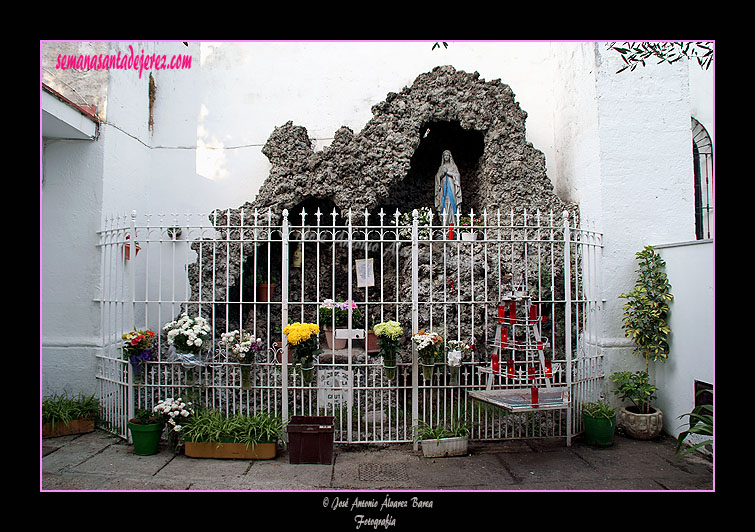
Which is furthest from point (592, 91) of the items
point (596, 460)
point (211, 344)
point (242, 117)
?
point (211, 344)

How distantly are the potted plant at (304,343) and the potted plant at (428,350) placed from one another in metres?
1.10

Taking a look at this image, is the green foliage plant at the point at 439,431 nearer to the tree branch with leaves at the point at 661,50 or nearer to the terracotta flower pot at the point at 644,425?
the terracotta flower pot at the point at 644,425

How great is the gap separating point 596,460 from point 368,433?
97.3 inches

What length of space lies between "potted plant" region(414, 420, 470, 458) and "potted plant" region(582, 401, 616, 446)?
1.45 metres

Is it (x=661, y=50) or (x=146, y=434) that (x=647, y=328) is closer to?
(x=661, y=50)

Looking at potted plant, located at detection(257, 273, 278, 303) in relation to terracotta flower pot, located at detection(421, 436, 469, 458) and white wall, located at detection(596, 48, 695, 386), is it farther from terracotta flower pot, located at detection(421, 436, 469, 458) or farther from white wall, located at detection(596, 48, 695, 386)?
white wall, located at detection(596, 48, 695, 386)

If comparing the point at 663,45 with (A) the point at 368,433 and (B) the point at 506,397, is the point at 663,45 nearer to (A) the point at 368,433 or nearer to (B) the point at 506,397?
Answer: (B) the point at 506,397

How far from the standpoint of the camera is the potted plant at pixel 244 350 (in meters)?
5.19

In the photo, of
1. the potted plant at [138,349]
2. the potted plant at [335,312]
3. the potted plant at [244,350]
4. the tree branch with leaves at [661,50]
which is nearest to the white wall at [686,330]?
the tree branch with leaves at [661,50]

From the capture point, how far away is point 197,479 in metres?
4.56

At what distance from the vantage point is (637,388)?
573 cm

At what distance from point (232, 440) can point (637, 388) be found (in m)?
4.64

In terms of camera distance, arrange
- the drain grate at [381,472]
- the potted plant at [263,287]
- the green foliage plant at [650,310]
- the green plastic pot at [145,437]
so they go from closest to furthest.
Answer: the drain grate at [381,472] → the green plastic pot at [145,437] → the green foliage plant at [650,310] → the potted plant at [263,287]

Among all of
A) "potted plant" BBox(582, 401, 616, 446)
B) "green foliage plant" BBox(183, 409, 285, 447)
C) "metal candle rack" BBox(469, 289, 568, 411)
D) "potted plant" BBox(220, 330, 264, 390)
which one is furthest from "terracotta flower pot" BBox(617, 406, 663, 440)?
"potted plant" BBox(220, 330, 264, 390)
